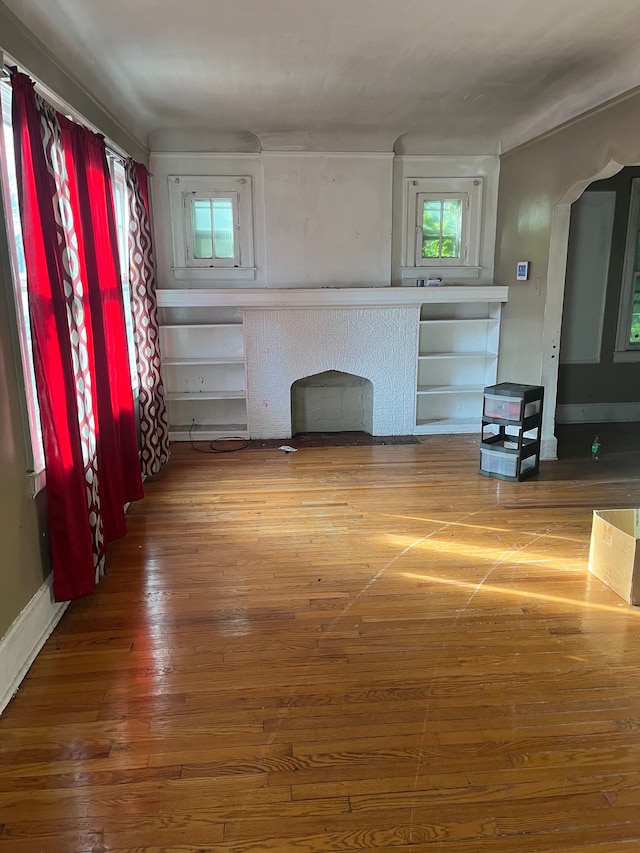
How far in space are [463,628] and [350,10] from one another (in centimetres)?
302

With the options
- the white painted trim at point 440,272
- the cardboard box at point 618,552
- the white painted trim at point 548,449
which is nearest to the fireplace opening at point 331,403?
the white painted trim at point 440,272

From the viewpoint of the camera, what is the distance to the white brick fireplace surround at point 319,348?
5645 mm

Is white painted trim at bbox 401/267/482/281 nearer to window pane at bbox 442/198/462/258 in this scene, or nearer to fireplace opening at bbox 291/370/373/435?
window pane at bbox 442/198/462/258

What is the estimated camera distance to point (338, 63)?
3.71m

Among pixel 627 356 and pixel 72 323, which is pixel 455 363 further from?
pixel 72 323

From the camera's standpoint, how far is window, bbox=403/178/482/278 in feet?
19.1

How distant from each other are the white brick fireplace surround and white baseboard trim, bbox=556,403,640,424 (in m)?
1.03

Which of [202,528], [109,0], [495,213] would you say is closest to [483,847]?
[202,528]

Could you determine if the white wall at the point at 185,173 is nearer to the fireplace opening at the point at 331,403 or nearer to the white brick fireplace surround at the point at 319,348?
the white brick fireplace surround at the point at 319,348

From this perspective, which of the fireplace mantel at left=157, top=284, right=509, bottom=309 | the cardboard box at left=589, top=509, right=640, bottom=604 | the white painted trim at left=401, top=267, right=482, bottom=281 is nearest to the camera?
the cardboard box at left=589, top=509, right=640, bottom=604

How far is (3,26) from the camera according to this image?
2.42 metres

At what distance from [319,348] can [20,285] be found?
11.2 feet

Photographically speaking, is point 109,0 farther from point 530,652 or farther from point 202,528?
point 530,652

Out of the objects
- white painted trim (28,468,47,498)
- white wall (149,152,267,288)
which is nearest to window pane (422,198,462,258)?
white wall (149,152,267,288)
